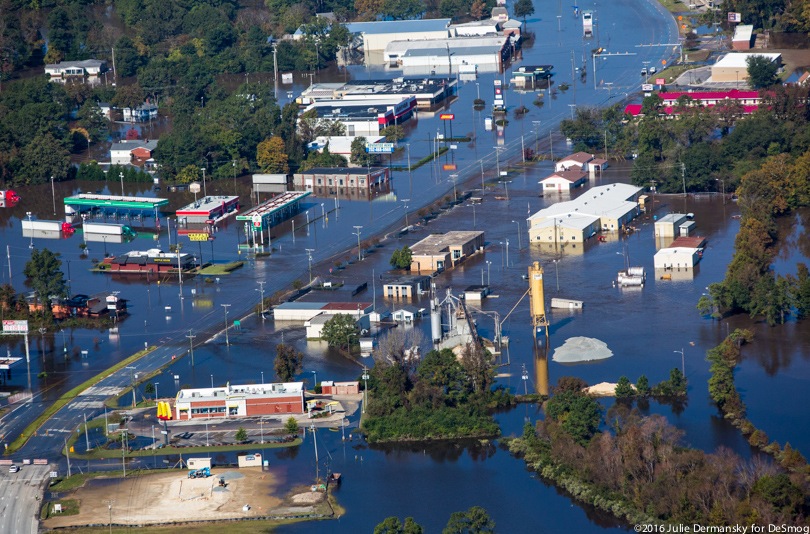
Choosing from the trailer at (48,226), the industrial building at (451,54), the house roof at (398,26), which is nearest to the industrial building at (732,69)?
the industrial building at (451,54)

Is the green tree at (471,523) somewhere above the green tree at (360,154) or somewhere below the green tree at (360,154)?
below

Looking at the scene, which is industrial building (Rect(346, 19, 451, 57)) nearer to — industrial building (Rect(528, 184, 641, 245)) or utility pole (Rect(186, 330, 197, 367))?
industrial building (Rect(528, 184, 641, 245))

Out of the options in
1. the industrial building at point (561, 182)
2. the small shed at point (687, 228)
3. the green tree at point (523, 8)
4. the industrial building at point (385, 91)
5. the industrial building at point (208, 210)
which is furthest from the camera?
the green tree at point (523, 8)

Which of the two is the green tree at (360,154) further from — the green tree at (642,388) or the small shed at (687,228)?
the green tree at (642,388)

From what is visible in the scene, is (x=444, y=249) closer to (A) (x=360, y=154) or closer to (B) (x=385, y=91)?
(A) (x=360, y=154)

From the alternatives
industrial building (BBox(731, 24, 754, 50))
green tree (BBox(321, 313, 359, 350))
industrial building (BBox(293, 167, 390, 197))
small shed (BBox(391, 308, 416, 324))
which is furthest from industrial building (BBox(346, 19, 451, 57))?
green tree (BBox(321, 313, 359, 350))

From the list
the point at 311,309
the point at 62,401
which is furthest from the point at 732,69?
the point at 62,401
